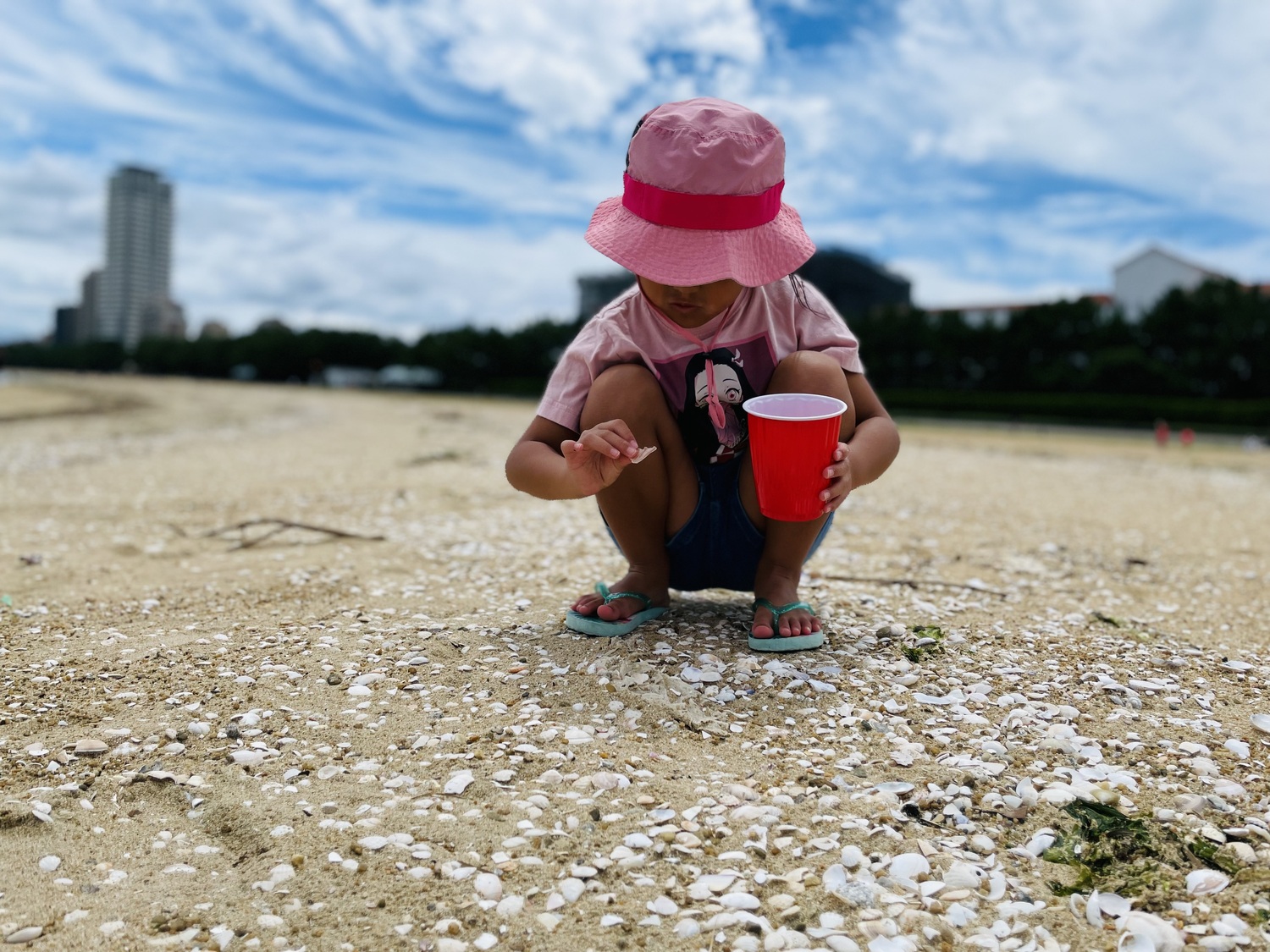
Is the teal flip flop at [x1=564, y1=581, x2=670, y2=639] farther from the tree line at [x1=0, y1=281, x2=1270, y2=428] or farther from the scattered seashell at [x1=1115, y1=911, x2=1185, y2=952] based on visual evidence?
the tree line at [x1=0, y1=281, x2=1270, y2=428]

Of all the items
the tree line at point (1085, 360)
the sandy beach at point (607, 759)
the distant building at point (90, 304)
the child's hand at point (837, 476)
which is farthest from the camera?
the distant building at point (90, 304)

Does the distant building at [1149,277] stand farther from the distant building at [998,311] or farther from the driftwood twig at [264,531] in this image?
the driftwood twig at [264,531]

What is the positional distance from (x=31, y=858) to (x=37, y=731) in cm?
71

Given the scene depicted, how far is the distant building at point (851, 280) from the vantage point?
235ft

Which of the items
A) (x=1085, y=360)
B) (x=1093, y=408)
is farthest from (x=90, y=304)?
(x=1093, y=408)

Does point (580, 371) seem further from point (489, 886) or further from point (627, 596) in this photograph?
point (489, 886)

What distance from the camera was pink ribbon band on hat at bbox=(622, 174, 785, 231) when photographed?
275 centimetres

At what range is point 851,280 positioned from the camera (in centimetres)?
7406

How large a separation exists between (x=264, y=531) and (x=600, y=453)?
3.88 metres

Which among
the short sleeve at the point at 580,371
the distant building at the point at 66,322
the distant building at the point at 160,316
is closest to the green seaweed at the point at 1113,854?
the short sleeve at the point at 580,371

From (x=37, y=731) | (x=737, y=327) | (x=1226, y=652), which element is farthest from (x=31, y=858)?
(x=1226, y=652)

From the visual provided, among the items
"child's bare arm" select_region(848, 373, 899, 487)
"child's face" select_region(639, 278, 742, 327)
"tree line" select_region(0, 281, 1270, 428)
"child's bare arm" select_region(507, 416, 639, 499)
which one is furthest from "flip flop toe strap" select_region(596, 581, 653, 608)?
"tree line" select_region(0, 281, 1270, 428)

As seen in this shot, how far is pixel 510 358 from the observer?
219 feet

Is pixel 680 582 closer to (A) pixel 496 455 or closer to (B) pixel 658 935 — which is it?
(B) pixel 658 935
